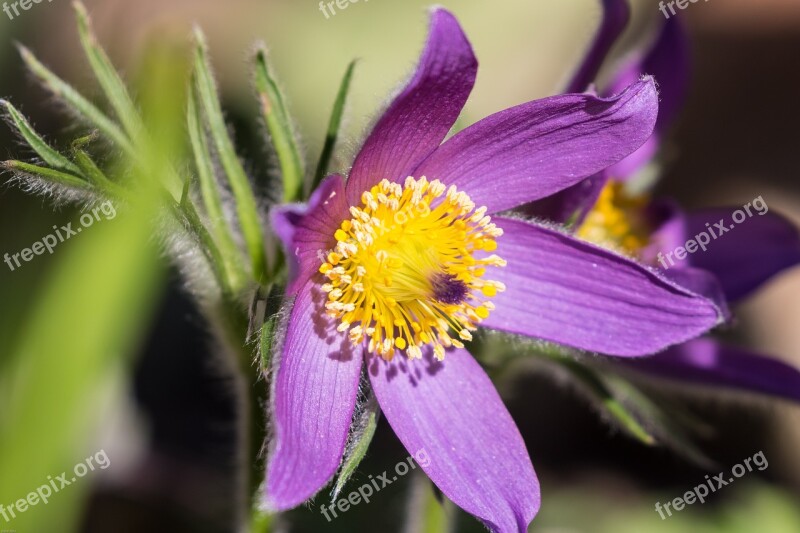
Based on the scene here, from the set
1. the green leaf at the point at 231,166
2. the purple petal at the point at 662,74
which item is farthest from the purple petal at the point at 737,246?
the green leaf at the point at 231,166

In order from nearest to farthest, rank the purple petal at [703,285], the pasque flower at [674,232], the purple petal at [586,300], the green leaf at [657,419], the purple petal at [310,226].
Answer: the purple petal at [310,226] < the purple petal at [586,300] < the purple petal at [703,285] < the pasque flower at [674,232] < the green leaf at [657,419]

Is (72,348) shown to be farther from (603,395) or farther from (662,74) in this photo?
(662,74)

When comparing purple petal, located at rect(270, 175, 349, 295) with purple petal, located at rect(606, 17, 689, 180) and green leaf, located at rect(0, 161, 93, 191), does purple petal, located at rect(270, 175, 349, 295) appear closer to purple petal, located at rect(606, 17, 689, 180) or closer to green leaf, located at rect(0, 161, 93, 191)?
green leaf, located at rect(0, 161, 93, 191)

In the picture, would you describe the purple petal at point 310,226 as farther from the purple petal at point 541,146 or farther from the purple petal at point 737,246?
the purple petal at point 737,246

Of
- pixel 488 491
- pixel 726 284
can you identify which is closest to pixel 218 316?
pixel 488 491

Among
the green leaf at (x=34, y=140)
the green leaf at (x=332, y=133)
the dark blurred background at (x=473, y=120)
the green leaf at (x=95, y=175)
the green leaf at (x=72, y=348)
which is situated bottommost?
the dark blurred background at (x=473, y=120)

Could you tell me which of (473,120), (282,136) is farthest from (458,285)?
(473,120)

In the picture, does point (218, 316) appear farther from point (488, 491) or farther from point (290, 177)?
point (488, 491)
